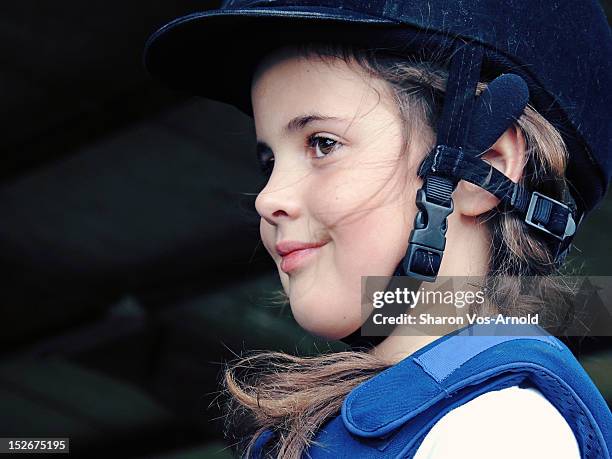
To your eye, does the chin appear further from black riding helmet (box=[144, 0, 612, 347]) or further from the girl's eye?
the girl's eye

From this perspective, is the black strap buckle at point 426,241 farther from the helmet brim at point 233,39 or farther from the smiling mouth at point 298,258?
the helmet brim at point 233,39

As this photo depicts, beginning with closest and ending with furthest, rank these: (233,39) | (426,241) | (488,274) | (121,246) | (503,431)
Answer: (503,431) → (426,241) → (488,274) → (233,39) → (121,246)

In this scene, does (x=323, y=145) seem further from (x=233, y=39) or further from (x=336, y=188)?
(x=233, y=39)

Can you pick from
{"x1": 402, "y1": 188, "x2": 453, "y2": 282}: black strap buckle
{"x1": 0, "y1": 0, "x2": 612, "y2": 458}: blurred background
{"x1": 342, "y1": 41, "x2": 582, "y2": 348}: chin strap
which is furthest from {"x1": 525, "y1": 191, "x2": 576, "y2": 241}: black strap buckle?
{"x1": 0, "y1": 0, "x2": 612, "y2": 458}: blurred background

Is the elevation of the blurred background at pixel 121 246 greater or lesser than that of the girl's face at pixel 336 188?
lesser

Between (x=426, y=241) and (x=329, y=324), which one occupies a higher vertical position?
(x=426, y=241)

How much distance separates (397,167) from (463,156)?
0.10 m

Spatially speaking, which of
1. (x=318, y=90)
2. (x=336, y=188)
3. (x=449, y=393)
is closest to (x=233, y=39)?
(x=318, y=90)

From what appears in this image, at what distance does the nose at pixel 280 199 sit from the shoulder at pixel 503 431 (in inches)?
16.4

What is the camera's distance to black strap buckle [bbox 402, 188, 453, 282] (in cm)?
157

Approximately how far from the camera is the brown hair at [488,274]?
5.28 ft

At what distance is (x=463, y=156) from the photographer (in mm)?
1623

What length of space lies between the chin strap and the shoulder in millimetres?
247

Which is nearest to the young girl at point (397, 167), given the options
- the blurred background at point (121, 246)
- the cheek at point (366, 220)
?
the cheek at point (366, 220)
